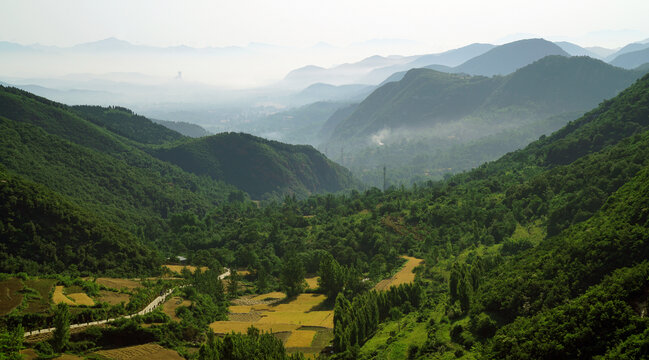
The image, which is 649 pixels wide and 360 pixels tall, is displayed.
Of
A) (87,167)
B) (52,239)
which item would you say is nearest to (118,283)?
(52,239)

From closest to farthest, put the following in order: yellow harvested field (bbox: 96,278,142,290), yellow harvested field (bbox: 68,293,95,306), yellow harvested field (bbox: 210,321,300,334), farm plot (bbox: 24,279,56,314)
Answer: farm plot (bbox: 24,279,56,314), yellow harvested field (bbox: 68,293,95,306), yellow harvested field (bbox: 210,321,300,334), yellow harvested field (bbox: 96,278,142,290)

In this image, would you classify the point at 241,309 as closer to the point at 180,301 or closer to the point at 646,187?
the point at 180,301

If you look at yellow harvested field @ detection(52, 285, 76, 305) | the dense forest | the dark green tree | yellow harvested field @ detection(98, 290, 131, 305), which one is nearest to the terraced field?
the dense forest

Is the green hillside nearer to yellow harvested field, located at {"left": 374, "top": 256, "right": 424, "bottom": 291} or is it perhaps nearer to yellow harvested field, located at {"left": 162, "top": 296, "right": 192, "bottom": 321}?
yellow harvested field, located at {"left": 162, "top": 296, "right": 192, "bottom": 321}

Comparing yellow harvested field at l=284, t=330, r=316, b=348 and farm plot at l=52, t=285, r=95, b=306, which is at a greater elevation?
farm plot at l=52, t=285, r=95, b=306

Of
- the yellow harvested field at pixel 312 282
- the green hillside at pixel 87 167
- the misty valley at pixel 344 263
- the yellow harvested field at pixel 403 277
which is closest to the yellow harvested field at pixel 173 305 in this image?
the misty valley at pixel 344 263

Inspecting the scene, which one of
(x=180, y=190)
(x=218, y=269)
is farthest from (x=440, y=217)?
(x=180, y=190)

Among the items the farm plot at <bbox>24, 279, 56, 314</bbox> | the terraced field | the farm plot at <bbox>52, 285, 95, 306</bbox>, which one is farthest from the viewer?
the terraced field

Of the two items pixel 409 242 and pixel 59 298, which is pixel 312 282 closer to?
pixel 409 242
